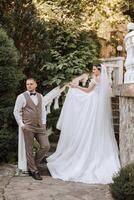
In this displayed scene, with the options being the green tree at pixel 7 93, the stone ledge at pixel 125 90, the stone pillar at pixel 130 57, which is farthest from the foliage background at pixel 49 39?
the stone pillar at pixel 130 57

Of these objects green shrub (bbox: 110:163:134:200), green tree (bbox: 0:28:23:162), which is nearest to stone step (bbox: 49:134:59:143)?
green tree (bbox: 0:28:23:162)

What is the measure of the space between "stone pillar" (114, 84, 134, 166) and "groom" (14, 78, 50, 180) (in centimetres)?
139

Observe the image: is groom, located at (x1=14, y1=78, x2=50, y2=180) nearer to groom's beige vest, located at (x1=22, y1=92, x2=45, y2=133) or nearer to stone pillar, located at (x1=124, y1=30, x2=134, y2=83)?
groom's beige vest, located at (x1=22, y1=92, x2=45, y2=133)

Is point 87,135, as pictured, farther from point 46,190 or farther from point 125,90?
point 46,190

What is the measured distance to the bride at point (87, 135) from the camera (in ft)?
27.3

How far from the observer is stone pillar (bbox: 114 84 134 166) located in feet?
25.4

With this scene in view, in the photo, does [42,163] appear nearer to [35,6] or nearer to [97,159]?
[97,159]

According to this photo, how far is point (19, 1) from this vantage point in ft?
35.7

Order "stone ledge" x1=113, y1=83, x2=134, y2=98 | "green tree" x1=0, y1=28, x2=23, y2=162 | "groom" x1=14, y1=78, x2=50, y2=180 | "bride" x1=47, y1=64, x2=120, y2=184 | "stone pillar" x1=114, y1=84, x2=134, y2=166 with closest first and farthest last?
1. "stone ledge" x1=113, y1=83, x2=134, y2=98
2. "stone pillar" x1=114, y1=84, x2=134, y2=166
3. "groom" x1=14, y1=78, x2=50, y2=180
4. "bride" x1=47, y1=64, x2=120, y2=184
5. "green tree" x1=0, y1=28, x2=23, y2=162

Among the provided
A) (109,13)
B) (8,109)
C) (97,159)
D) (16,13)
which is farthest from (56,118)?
(109,13)

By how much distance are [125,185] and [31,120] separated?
2.41m

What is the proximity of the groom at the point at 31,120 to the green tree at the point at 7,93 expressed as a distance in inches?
36.9

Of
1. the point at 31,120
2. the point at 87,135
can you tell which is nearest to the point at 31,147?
the point at 31,120

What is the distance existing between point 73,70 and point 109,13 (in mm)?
3220
